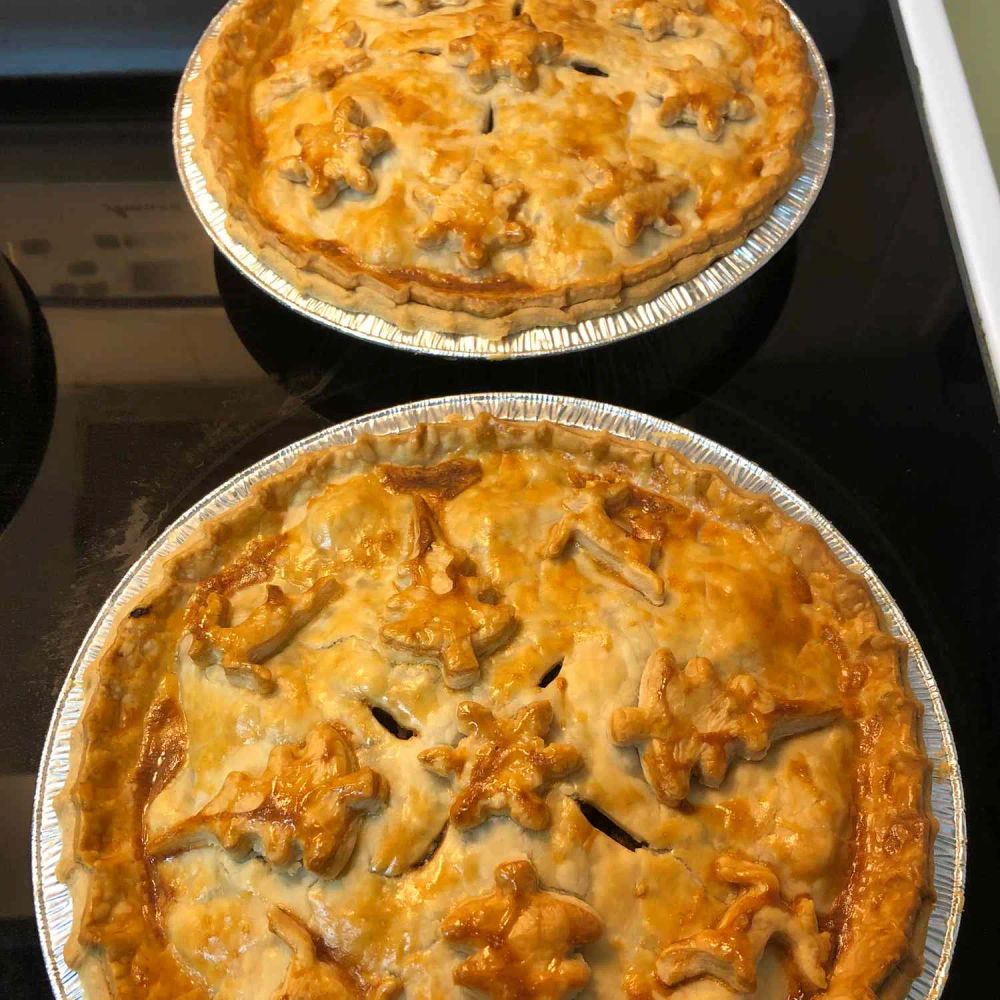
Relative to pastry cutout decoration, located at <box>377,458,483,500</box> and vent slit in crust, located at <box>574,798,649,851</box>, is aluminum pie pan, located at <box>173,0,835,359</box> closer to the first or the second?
pastry cutout decoration, located at <box>377,458,483,500</box>

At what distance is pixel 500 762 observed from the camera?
171cm

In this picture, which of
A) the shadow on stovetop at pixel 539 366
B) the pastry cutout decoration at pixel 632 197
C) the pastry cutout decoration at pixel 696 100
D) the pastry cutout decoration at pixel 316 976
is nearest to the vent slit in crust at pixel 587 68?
the pastry cutout decoration at pixel 696 100

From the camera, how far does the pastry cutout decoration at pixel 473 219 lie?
253 cm

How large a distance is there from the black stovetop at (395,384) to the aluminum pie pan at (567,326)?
439mm

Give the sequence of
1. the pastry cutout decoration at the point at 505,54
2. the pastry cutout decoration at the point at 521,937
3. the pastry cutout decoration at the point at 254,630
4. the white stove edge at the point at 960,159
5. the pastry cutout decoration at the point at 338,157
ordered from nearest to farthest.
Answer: the pastry cutout decoration at the point at 521,937 → the pastry cutout decoration at the point at 254,630 → the pastry cutout decoration at the point at 338,157 → the pastry cutout decoration at the point at 505,54 → the white stove edge at the point at 960,159

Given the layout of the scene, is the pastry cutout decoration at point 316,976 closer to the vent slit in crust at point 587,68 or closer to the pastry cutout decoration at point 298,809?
the pastry cutout decoration at point 298,809

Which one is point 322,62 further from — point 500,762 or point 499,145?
point 500,762

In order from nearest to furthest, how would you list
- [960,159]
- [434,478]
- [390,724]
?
[390,724], [434,478], [960,159]

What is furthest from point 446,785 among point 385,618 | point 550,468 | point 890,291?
point 890,291

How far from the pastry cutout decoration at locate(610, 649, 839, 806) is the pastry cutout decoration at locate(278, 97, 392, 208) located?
1.63m

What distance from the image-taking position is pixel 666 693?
5.82ft

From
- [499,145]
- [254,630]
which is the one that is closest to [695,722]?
[254,630]

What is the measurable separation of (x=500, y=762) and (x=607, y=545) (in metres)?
0.51

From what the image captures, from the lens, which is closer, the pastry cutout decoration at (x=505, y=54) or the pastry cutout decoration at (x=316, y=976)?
the pastry cutout decoration at (x=316, y=976)
